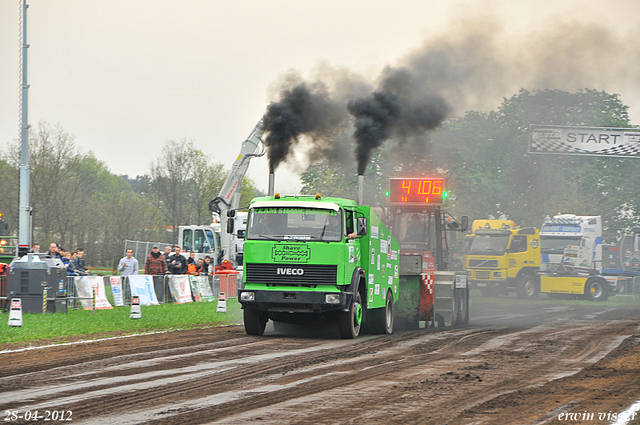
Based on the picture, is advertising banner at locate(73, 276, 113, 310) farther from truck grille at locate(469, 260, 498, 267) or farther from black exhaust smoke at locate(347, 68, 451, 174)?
truck grille at locate(469, 260, 498, 267)

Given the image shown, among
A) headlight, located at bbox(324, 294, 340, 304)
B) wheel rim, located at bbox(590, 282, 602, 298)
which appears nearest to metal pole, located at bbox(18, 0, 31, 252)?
headlight, located at bbox(324, 294, 340, 304)

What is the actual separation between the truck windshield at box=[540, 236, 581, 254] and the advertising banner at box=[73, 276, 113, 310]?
82.4 ft

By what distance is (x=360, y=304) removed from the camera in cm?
1594

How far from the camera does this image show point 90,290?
20.9 metres

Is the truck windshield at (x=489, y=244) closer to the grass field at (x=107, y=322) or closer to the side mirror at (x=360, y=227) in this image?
the grass field at (x=107, y=322)

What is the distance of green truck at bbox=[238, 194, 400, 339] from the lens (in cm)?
1485

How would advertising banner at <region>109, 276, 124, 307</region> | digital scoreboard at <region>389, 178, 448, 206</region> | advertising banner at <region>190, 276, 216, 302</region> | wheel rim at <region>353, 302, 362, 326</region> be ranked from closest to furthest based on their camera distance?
1. wheel rim at <region>353, 302, 362, 326</region>
2. digital scoreboard at <region>389, 178, 448, 206</region>
3. advertising banner at <region>109, 276, 124, 307</region>
4. advertising banner at <region>190, 276, 216, 302</region>

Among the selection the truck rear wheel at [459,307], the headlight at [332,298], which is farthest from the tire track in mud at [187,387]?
the truck rear wheel at [459,307]

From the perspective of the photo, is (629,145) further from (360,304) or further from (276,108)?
(360,304)

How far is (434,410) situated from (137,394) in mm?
3280

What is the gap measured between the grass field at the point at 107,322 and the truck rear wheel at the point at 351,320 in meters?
4.46

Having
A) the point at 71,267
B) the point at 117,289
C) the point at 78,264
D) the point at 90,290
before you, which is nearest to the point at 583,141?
the point at 117,289

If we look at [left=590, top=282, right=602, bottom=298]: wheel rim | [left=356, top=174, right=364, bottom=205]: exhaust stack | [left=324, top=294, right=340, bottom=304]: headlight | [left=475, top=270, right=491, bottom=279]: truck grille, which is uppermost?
[left=356, top=174, right=364, bottom=205]: exhaust stack

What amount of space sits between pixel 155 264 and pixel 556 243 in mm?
22750
